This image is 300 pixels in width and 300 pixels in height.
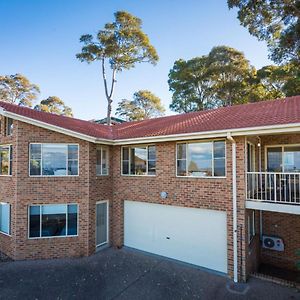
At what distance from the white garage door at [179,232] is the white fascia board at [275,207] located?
1.13 metres

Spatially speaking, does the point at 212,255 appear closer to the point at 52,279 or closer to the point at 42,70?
the point at 52,279

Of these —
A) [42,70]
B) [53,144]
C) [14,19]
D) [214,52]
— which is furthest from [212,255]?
[214,52]

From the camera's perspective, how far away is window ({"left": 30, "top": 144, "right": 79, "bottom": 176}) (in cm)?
1044

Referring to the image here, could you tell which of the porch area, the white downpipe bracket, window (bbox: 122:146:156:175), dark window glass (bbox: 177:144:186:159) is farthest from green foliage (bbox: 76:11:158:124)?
the white downpipe bracket

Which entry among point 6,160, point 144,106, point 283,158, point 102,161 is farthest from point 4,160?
point 144,106

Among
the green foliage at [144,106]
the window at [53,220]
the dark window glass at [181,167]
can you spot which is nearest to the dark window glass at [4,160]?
the window at [53,220]

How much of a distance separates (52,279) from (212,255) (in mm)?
5901

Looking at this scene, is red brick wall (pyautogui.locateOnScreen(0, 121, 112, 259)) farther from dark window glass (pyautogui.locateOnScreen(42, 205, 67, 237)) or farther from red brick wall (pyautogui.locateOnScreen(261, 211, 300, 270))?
red brick wall (pyautogui.locateOnScreen(261, 211, 300, 270))

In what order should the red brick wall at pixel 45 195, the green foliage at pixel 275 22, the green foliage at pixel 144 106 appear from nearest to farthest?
the red brick wall at pixel 45 195 → the green foliage at pixel 275 22 → the green foliage at pixel 144 106

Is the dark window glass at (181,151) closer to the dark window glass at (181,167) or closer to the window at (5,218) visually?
the dark window glass at (181,167)

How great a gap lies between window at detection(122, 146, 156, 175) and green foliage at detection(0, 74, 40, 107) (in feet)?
94.2

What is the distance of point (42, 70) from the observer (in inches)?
656

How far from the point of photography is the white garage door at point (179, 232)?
29.4 ft

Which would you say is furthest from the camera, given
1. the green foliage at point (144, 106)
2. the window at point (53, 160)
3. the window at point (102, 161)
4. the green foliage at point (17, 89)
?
the green foliage at point (144, 106)
